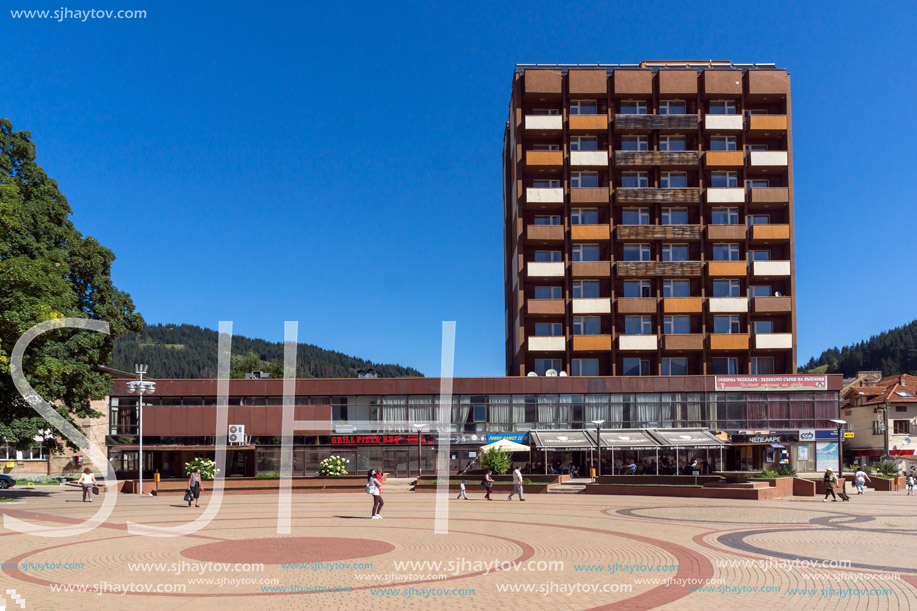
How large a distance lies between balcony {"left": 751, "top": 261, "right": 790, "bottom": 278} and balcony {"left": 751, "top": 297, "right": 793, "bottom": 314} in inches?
75.7

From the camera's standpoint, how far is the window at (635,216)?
6750cm

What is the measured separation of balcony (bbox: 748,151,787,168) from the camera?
67.0 metres

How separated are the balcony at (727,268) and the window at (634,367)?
884 centimetres

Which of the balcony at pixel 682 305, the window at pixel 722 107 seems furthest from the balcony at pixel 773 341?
the window at pixel 722 107

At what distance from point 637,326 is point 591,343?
4.32 m

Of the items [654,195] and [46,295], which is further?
[654,195]

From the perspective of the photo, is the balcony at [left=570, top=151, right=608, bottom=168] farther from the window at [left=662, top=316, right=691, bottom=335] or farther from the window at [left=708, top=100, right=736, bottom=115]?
the window at [left=662, top=316, right=691, bottom=335]

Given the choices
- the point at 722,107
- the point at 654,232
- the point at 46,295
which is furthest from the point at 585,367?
the point at 46,295

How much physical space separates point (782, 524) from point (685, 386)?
1378 inches

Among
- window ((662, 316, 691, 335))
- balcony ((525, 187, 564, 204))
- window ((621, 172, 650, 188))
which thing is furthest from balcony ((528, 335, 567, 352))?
window ((621, 172, 650, 188))

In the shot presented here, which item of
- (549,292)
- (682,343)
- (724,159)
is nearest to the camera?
(682,343)

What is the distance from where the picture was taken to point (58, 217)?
139ft

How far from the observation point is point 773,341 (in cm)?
6500

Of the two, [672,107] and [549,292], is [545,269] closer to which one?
[549,292]
